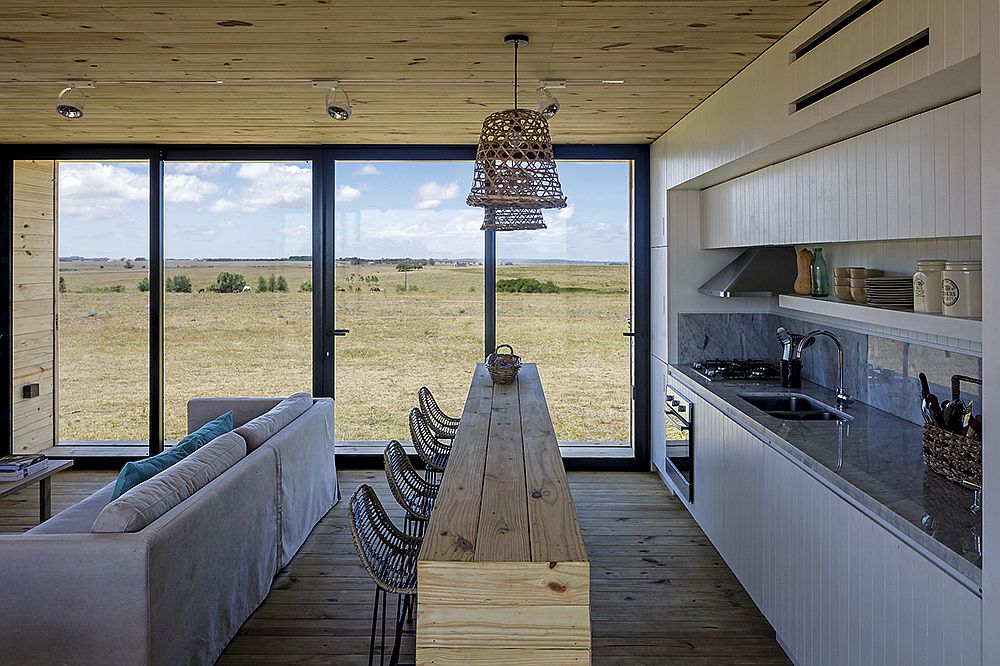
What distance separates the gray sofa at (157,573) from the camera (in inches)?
111

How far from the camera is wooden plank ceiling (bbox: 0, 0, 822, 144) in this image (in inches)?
132

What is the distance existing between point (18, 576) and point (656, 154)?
5177 mm

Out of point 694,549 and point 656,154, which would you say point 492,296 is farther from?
point 694,549

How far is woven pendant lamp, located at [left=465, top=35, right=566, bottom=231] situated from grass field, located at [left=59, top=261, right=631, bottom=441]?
3330 mm

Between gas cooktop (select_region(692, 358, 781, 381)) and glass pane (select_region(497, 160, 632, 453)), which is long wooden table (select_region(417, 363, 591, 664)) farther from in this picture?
glass pane (select_region(497, 160, 632, 453))

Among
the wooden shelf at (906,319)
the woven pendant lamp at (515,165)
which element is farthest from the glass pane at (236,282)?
the wooden shelf at (906,319)

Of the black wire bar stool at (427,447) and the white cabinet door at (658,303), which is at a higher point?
the white cabinet door at (658,303)

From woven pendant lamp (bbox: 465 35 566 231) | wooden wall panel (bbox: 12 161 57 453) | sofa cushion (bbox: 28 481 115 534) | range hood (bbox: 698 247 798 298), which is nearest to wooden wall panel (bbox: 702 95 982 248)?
range hood (bbox: 698 247 798 298)

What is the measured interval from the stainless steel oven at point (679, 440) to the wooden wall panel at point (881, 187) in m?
1.23

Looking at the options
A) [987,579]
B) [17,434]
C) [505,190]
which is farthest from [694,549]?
[17,434]

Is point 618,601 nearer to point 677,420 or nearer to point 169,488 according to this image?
point 677,420

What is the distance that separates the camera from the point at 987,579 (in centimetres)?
202

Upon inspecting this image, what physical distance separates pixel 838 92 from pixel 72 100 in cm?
387

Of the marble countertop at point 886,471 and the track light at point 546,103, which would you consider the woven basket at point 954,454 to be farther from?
the track light at point 546,103
